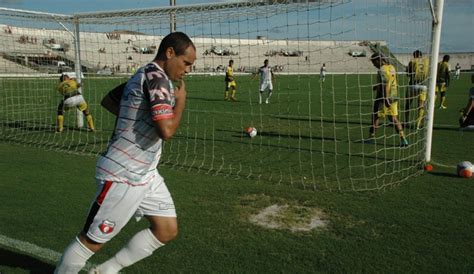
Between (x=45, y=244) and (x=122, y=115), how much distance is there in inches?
89.8

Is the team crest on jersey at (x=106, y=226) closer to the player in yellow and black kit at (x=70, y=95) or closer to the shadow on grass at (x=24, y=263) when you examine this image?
the shadow on grass at (x=24, y=263)

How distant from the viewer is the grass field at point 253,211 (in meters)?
4.25

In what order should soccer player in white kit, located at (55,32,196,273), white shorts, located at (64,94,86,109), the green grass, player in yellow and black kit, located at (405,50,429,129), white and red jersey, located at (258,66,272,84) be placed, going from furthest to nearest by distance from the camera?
white and red jersey, located at (258,66,272,84) < white shorts, located at (64,94,86,109) < player in yellow and black kit, located at (405,50,429,129) < the green grass < soccer player in white kit, located at (55,32,196,273)

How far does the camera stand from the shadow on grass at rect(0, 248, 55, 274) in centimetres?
403

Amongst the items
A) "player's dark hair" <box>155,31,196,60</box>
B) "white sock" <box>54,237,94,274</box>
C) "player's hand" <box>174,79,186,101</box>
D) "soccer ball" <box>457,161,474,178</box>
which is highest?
"player's dark hair" <box>155,31,196,60</box>

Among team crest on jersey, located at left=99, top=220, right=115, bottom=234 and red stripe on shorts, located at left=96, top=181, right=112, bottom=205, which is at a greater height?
red stripe on shorts, located at left=96, top=181, right=112, bottom=205

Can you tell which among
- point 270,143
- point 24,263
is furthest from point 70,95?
point 24,263

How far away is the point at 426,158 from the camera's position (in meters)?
8.20

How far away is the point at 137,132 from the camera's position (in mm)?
3016

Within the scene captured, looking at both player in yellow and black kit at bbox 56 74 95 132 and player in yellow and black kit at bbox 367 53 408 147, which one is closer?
player in yellow and black kit at bbox 367 53 408 147

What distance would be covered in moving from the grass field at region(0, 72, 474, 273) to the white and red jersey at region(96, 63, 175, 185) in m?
1.35

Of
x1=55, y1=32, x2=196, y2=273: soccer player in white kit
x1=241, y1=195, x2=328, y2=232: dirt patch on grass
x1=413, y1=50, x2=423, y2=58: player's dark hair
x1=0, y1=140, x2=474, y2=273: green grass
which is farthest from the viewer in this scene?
x1=413, y1=50, x2=423, y2=58: player's dark hair

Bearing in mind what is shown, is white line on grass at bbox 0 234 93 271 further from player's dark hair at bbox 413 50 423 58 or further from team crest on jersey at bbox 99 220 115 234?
player's dark hair at bbox 413 50 423 58

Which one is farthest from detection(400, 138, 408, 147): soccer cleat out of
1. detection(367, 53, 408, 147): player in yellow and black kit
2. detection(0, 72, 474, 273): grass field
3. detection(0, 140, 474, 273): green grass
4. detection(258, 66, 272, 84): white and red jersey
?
detection(258, 66, 272, 84): white and red jersey
